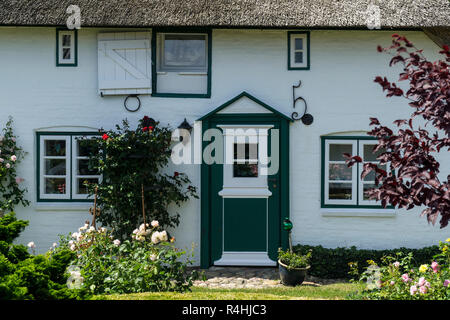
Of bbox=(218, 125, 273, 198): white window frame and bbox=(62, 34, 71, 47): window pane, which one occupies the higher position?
bbox=(62, 34, 71, 47): window pane

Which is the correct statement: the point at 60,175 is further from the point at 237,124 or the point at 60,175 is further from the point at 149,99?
the point at 237,124

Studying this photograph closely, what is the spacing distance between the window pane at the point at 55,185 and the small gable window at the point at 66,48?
196 centimetres

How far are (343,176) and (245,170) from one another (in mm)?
1663

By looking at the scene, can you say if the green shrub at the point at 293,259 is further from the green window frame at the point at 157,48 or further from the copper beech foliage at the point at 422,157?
the copper beech foliage at the point at 422,157

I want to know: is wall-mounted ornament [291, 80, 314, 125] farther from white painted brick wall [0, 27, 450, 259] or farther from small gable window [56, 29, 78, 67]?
small gable window [56, 29, 78, 67]

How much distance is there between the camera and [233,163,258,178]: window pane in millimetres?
8422

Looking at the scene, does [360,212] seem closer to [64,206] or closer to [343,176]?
[343,176]

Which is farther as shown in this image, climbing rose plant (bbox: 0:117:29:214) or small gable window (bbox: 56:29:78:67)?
small gable window (bbox: 56:29:78:67)

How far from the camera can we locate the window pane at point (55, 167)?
28.2 feet

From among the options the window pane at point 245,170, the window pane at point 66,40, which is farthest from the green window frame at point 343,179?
the window pane at point 66,40

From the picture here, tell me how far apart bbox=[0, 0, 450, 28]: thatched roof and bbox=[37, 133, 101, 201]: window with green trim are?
1935 millimetres

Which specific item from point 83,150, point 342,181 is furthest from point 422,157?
point 83,150

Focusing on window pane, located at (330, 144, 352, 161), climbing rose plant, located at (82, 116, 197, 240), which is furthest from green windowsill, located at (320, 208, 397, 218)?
climbing rose plant, located at (82, 116, 197, 240)

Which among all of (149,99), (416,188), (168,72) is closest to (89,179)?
(149,99)
